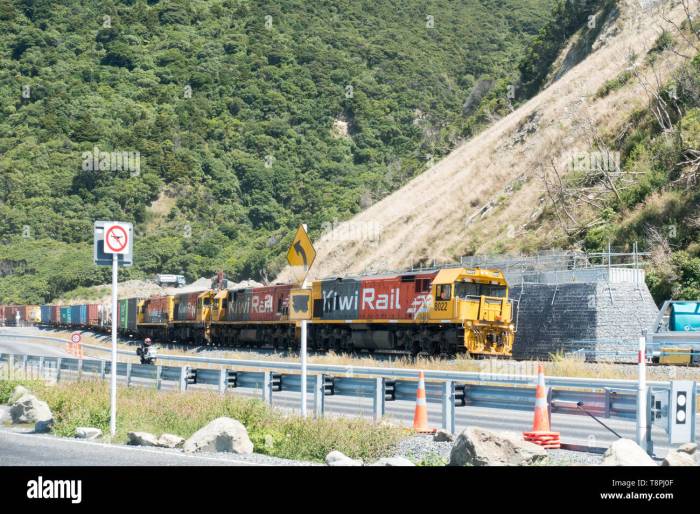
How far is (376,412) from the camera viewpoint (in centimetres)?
1678

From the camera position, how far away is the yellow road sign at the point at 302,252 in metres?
16.3

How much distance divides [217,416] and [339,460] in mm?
4729

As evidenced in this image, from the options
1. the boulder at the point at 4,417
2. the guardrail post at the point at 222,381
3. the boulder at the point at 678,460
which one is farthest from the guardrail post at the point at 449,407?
the boulder at the point at 4,417

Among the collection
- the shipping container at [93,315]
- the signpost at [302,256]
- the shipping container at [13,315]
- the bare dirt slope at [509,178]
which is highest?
the bare dirt slope at [509,178]

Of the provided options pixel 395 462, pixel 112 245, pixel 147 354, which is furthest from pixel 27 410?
pixel 147 354

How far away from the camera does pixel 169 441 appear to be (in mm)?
14789

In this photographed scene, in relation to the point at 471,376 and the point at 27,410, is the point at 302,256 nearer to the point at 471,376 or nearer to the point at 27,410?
the point at 27,410

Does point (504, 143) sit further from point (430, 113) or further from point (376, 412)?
point (430, 113)

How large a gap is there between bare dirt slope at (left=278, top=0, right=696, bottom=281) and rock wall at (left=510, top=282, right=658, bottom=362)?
10.2 metres

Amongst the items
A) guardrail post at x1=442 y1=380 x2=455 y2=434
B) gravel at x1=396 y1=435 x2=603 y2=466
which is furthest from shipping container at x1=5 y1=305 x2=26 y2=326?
gravel at x1=396 y1=435 x2=603 y2=466

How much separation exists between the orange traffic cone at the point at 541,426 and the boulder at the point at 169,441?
5192mm

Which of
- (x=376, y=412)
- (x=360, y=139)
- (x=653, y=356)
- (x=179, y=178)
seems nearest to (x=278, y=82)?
(x=360, y=139)

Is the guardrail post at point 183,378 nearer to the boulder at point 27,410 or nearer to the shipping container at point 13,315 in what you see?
the boulder at point 27,410

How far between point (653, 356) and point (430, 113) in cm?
11113
